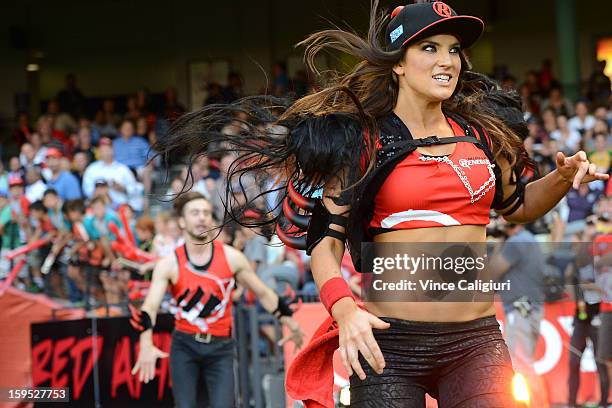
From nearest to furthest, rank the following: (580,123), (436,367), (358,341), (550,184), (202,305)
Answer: (358,341)
(436,367)
(550,184)
(202,305)
(580,123)

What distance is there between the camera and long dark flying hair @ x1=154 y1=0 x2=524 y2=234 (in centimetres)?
468

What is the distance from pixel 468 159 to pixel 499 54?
19.1 m

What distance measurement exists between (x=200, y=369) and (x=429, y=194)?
4.77 metres

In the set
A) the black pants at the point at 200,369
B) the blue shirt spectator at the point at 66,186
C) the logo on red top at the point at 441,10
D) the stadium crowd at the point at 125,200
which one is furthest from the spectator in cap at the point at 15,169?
the logo on red top at the point at 441,10

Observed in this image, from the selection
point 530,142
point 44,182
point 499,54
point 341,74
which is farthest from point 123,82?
point 341,74

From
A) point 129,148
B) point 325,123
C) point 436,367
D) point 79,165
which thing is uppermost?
point 129,148

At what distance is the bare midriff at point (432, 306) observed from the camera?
4633 mm

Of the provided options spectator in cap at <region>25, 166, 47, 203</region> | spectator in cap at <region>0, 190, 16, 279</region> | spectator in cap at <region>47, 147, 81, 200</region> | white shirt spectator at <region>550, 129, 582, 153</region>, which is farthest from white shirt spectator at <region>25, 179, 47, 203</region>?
white shirt spectator at <region>550, 129, 582, 153</region>

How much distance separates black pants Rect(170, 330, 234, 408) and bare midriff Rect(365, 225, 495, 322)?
4.31m

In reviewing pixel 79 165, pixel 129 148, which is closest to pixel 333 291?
pixel 79 165

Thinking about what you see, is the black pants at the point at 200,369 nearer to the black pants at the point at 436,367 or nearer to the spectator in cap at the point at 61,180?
the black pants at the point at 436,367

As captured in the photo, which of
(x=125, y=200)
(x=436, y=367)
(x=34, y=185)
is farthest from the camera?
(x=34, y=185)

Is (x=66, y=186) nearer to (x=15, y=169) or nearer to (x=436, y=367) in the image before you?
(x=15, y=169)

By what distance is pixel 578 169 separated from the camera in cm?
472
